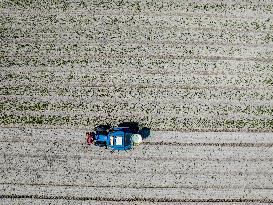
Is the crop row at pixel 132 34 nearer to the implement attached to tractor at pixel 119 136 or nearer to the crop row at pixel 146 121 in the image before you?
the crop row at pixel 146 121

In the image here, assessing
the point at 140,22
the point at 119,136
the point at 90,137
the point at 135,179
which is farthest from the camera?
the point at 135,179

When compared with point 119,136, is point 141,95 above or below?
above

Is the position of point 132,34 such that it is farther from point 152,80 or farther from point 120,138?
point 120,138

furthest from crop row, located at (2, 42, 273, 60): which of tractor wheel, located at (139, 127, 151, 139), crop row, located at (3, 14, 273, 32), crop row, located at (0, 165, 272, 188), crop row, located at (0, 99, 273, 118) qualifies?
crop row, located at (0, 165, 272, 188)

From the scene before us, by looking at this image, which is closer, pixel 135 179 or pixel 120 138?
pixel 120 138

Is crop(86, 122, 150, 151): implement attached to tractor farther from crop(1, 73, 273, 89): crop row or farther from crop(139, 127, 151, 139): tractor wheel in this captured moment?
crop(1, 73, 273, 89): crop row

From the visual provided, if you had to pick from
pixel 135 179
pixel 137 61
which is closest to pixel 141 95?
pixel 137 61

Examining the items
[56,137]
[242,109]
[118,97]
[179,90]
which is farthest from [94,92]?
[242,109]

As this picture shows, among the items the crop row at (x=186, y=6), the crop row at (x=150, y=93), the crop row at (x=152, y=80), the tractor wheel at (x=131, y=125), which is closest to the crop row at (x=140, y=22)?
the crop row at (x=186, y=6)
